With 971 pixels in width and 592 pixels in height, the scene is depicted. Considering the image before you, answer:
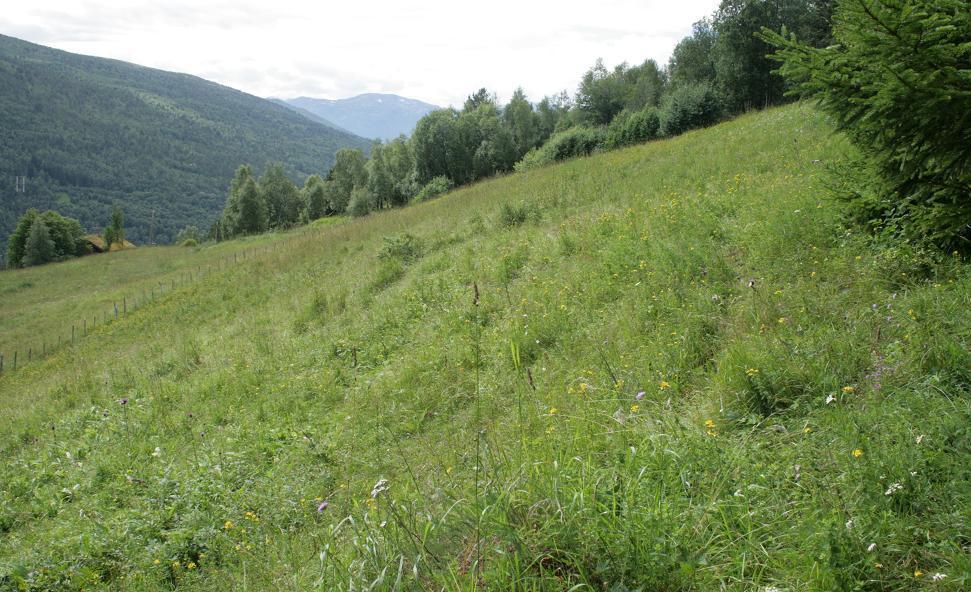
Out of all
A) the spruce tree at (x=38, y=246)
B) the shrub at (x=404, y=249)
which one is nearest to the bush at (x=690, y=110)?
the shrub at (x=404, y=249)

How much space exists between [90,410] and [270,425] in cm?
497

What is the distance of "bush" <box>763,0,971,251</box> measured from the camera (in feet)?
12.5

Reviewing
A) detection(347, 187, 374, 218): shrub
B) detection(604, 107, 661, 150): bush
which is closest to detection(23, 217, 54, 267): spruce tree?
detection(347, 187, 374, 218): shrub

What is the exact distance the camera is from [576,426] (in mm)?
3652

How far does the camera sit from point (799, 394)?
12.0 ft

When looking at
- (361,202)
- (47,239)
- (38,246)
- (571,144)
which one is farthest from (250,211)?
(571,144)

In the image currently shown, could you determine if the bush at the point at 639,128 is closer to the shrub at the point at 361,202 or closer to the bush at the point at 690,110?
the bush at the point at 690,110

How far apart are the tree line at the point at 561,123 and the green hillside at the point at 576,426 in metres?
19.2

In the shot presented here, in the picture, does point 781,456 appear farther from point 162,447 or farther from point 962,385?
point 162,447

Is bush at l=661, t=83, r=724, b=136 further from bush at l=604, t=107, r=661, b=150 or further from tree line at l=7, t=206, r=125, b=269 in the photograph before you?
tree line at l=7, t=206, r=125, b=269

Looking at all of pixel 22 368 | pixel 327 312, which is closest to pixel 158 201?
pixel 22 368

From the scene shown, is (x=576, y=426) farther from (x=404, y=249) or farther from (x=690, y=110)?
(x=690, y=110)

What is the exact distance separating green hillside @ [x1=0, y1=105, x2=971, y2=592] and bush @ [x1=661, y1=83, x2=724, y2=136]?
64.7ft

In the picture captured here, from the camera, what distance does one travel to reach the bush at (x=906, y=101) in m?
3.80
